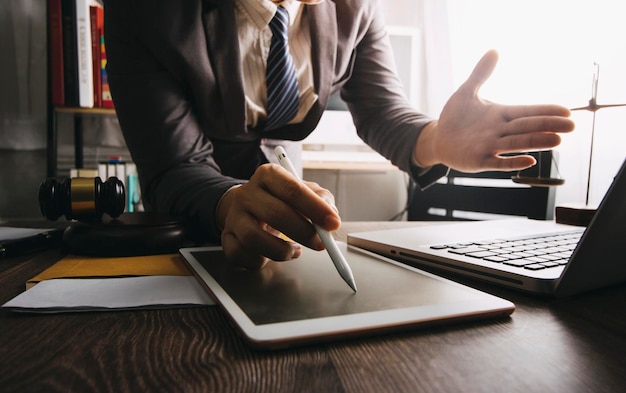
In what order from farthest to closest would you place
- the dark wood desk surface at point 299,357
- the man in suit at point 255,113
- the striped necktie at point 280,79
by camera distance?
the striped necktie at point 280,79 < the man in suit at point 255,113 < the dark wood desk surface at point 299,357

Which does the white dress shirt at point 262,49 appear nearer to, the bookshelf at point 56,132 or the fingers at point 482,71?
the fingers at point 482,71

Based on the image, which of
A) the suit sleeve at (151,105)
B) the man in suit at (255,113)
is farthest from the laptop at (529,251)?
the suit sleeve at (151,105)

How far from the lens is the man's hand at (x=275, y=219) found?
1.22ft

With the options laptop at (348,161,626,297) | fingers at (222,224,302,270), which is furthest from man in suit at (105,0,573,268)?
laptop at (348,161,626,297)

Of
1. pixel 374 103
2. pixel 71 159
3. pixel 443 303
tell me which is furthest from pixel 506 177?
pixel 71 159

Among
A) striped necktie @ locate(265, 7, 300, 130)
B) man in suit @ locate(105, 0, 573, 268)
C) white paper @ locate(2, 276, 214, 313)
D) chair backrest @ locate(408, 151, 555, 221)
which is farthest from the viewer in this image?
chair backrest @ locate(408, 151, 555, 221)

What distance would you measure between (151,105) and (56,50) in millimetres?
909

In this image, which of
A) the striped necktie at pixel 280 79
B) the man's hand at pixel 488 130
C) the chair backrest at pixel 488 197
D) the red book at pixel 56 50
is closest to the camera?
the man's hand at pixel 488 130

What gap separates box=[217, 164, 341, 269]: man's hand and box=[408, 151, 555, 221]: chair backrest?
0.93 m

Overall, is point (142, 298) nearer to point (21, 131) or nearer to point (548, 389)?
point (548, 389)

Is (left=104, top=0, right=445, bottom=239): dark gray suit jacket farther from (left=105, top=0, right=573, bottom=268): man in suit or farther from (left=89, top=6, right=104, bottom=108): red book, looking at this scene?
(left=89, top=6, right=104, bottom=108): red book

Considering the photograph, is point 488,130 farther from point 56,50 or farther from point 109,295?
point 56,50

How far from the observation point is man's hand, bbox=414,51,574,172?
1.73 ft

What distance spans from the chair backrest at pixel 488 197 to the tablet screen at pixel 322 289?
0.90 m
